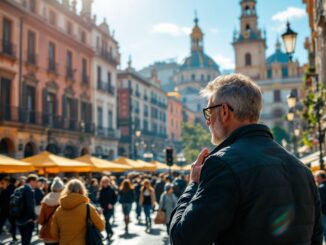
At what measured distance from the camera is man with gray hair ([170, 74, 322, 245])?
189 centimetres

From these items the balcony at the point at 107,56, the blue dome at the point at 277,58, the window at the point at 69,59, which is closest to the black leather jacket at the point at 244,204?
the window at the point at 69,59

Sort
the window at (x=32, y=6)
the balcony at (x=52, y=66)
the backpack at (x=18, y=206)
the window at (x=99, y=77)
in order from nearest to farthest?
1. the backpack at (x=18, y=206)
2. the window at (x=32, y=6)
3. the balcony at (x=52, y=66)
4. the window at (x=99, y=77)

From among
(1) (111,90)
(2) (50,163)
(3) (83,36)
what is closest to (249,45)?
(1) (111,90)

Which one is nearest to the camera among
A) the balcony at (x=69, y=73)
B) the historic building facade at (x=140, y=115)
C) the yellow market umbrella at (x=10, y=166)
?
the yellow market umbrella at (x=10, y=166)

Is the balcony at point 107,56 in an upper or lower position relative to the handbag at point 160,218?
upper

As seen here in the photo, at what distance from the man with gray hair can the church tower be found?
80542mm

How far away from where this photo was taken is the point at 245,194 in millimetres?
1916

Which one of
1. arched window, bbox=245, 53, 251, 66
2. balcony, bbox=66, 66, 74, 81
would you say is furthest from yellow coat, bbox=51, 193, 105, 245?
arched window, bbox=245, 53, 251, 66

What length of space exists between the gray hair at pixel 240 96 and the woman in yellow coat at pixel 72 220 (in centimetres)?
435

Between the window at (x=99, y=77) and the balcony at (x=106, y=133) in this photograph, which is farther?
the window at (x=99, y=77)

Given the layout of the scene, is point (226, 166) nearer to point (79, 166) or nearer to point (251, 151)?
point (251, 151)

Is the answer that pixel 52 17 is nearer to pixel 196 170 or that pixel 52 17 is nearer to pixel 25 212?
pixel 25 212

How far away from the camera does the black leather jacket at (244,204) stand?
1890 millimetres

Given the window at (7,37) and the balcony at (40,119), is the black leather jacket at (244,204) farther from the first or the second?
the window at (7,37)
